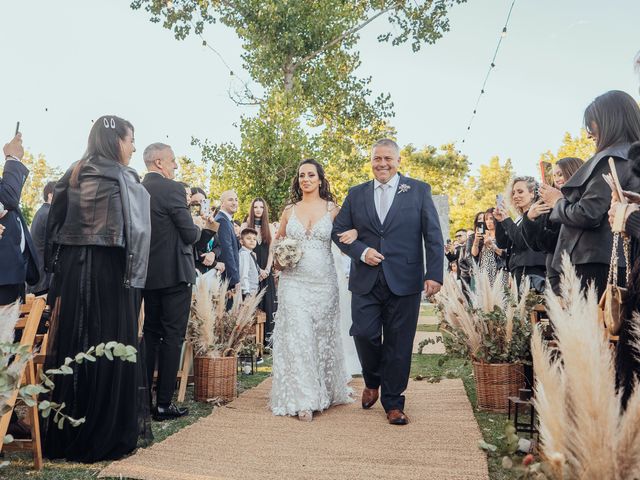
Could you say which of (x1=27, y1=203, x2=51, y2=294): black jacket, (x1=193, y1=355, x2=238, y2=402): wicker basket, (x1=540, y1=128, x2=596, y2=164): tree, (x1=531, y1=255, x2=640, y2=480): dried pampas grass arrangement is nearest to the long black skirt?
(x1=193, y1=355, x2=238, y2=402): wicker basket

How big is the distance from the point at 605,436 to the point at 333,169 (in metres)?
22.9

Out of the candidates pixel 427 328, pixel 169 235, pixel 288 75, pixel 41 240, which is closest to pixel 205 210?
pixel 169 235

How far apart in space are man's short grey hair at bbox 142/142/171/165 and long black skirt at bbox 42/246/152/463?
1.41m

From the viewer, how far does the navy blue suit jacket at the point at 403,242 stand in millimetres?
5047

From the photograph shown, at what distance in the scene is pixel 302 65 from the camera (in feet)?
61.1

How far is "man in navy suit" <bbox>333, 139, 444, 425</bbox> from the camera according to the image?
5035 millimetres

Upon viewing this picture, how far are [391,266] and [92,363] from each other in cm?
235

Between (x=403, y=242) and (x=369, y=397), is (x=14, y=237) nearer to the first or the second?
(x=403, y=242)

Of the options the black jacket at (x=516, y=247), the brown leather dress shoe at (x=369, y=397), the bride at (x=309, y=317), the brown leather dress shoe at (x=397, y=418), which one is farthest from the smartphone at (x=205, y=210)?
the black jacket at (x=516, y=247)

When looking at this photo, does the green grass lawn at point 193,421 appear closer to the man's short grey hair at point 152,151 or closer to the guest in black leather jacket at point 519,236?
the guest in black leather jacket at point 519,236

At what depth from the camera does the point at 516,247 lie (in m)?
6.63

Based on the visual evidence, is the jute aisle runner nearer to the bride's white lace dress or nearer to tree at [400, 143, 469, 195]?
the bride's white lace dress

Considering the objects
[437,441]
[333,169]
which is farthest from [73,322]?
[333,169]

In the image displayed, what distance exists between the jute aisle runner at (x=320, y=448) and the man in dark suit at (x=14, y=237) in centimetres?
183
